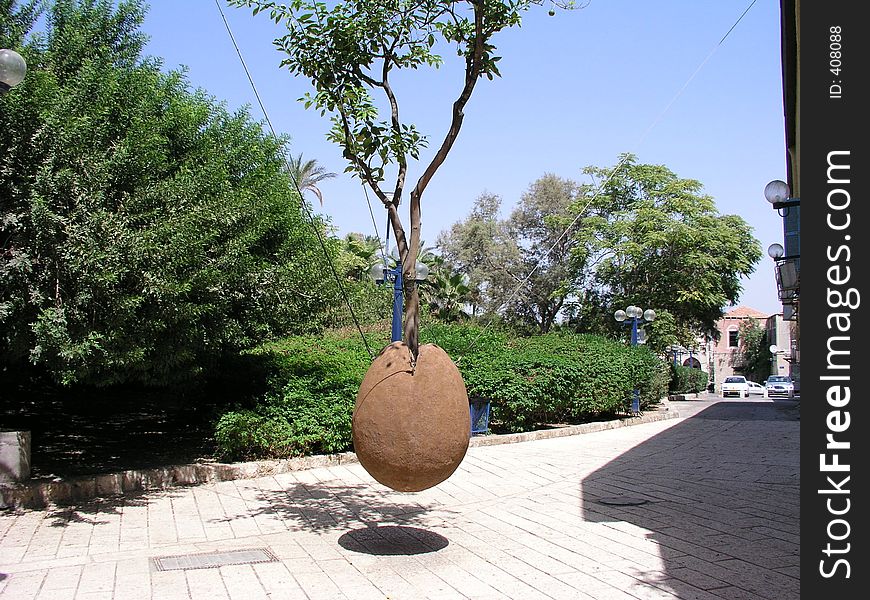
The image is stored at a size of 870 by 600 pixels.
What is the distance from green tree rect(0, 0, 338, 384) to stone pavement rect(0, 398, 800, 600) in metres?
1.69

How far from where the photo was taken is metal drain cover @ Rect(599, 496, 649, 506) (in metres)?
8.81

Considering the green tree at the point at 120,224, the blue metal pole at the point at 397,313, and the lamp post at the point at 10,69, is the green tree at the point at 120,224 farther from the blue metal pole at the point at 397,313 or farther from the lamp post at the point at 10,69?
the lamp post at the point at 10,69

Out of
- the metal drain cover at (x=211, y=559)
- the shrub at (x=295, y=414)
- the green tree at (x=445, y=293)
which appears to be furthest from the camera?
the green tree at (x=445, y=293)

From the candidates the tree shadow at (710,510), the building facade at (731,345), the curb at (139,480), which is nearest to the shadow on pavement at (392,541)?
the tree shadow at (710,510)

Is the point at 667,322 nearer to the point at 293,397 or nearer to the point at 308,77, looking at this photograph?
the point at 293,397

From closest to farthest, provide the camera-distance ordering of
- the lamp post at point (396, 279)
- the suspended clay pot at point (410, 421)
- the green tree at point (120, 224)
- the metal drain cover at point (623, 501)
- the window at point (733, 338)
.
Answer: the suspended clay pot at point (410, 421), the green tree at point (120, 224), the metal drain cover at point (623, 501), the lamp post at point (396, 279), the window at point (733, 338)

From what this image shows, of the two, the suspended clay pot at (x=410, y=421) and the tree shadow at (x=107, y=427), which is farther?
the tree shadow at (x=107, y=427)

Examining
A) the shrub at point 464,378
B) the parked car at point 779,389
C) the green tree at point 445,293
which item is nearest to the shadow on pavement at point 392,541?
the shrub at point 464,378

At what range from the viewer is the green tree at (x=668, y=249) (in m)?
35.1

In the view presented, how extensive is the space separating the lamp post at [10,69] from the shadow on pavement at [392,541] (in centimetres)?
450

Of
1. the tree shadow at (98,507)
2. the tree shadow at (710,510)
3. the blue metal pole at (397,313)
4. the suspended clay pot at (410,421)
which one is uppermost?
the blue metal pole at (397,313)

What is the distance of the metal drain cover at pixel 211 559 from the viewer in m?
6.24
